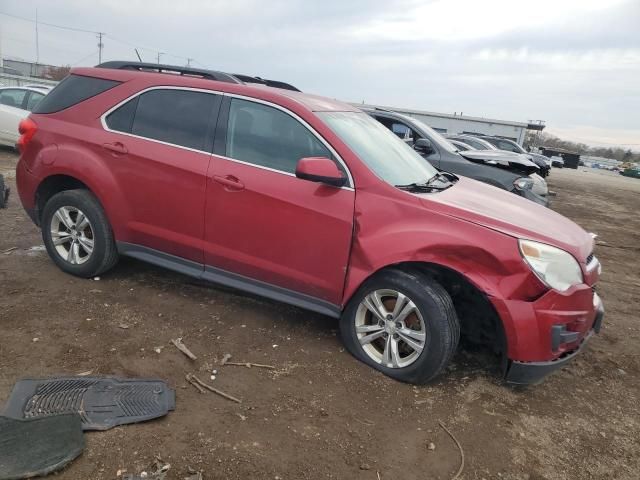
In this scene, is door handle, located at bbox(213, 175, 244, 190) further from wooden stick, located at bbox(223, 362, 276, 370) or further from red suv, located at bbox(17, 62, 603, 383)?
wooden stick, located at bbox(223, 362, 276, 370)

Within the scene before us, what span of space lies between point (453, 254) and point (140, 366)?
210 cm

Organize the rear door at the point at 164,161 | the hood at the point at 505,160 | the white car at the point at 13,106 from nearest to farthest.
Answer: the rear door at the point at 164,161 < the hood at the point at 505,160 < the white car at the point at 13,106

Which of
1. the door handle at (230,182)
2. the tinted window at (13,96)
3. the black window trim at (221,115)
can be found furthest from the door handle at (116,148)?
the tinted window at (13,96)

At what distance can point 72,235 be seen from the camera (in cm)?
424

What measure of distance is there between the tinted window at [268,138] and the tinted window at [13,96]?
29.9 ft

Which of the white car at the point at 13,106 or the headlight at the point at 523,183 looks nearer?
the headlight at the point at 523,183

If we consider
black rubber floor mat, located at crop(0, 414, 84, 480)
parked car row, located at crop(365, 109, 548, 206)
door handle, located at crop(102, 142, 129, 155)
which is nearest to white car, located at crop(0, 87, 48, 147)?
parked car row, located at crop(365, 109, 548, 206)

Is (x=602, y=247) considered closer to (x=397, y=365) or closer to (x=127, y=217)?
(x=397, y=365)

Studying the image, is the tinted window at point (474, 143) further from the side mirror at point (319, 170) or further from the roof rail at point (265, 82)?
the side mirror at point (319, 170)

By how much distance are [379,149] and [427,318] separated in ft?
4.54

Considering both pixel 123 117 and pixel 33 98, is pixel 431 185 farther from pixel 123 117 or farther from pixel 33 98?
pixel 33 98

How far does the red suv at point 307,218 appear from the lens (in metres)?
3.04

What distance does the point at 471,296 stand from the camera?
3.29 m

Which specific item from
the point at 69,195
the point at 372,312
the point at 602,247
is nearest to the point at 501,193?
the point at 372,312
